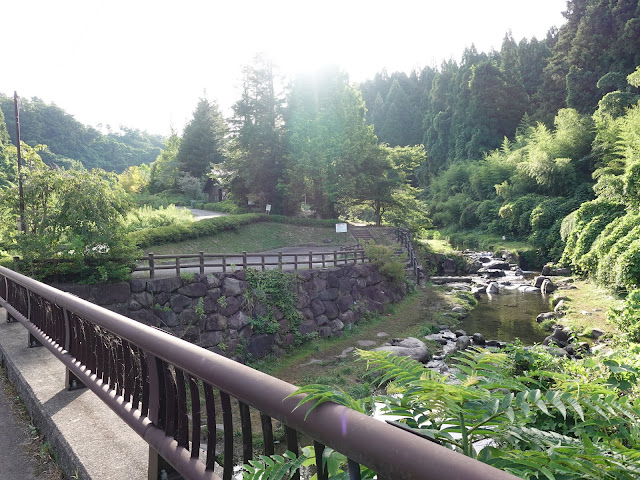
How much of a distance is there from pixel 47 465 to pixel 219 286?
11160 mm

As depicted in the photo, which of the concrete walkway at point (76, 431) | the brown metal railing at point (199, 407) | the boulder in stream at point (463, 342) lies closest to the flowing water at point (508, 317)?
the boulder in stream at point (463, 342)

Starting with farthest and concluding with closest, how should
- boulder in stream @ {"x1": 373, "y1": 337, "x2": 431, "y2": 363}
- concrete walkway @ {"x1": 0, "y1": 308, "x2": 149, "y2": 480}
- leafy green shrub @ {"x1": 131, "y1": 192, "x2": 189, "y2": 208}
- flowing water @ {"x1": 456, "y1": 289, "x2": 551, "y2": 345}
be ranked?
leafy green shrub @ {"x1": 131, "y1": 192, "x2": 189, "y2": 208} → flowing water @ {"x1": 456, "y1": 289, "x2": 551, "y2": 345} → boulder in stream @ {"x1": 373, "y1": 337, "x2": 431, "y2": 363} → concrete walkway @ {"x1": 0, "y1": 308, "x2": 149, "y2": 480}

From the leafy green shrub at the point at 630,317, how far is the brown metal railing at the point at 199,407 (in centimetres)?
1263

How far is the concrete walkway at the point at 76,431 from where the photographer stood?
2723mm

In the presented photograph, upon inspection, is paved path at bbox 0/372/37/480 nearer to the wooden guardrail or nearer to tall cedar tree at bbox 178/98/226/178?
the wooden guardrail

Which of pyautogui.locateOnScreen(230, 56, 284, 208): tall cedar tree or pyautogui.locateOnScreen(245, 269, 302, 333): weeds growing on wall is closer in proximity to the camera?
pyautogui.locateOnScreen(245, 269, 302, 333): weeds growing on wall

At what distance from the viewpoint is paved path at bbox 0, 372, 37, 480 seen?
120 inches

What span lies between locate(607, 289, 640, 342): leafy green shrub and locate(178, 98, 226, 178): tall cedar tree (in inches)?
1670

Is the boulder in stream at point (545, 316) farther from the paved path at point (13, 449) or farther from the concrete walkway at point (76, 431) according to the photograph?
the paved path at point (13, 449)

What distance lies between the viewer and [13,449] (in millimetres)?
3398

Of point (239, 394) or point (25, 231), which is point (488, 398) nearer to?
point (239, 394)

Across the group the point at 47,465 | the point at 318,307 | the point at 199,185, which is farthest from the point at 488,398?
the point at 199,185

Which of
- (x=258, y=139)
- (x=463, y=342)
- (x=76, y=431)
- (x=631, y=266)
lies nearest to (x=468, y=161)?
(x=258, y=139)

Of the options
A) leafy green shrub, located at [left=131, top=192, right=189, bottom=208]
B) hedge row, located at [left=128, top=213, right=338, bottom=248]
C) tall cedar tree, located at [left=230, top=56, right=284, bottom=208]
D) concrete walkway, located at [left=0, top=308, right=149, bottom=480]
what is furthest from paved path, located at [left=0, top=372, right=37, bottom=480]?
leafy green shrub, located at [left=131, top=192, right=189, bottom=208]
